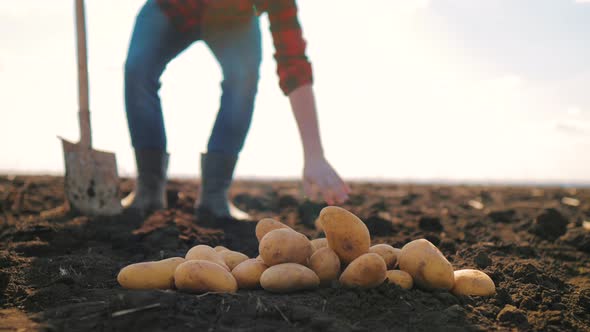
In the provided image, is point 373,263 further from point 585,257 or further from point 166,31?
point 166,31

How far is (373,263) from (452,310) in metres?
0.34

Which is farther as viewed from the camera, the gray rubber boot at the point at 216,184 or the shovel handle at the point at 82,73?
the shovel handle at the point at 82,73

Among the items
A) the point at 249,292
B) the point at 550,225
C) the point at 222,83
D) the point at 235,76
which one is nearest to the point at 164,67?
the point at 222,83

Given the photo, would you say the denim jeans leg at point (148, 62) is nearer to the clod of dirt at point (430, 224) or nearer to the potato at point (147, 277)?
the potato at point (147, 277)

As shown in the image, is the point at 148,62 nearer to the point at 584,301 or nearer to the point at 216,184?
the point at 216,184

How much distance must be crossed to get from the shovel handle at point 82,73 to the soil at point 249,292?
79 cm

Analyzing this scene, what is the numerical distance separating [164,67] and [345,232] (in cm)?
245

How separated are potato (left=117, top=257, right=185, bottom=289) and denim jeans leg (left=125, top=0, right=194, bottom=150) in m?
2.09

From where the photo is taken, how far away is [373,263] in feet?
6.73

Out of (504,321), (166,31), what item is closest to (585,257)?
(504,321)

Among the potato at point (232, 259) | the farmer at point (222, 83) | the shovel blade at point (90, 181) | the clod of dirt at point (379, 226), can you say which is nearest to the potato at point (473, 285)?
the potato at point (232, 259)

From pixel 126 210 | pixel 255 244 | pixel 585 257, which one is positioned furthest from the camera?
pixel 126 210

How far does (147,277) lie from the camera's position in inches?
84.0

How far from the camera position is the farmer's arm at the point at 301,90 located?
271cm
